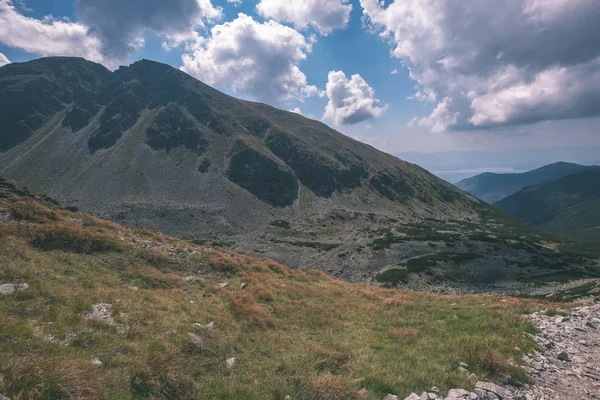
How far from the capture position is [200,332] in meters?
12.0

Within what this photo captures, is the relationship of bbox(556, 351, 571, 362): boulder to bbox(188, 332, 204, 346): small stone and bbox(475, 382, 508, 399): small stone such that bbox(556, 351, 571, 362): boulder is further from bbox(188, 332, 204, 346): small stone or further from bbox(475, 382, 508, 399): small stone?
bbox(188, 332, 204, 346): small stone

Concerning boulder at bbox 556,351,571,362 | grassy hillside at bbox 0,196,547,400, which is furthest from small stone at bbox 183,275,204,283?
boulder at bbox 556,351,571,362

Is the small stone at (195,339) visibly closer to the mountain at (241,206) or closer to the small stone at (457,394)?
the small stone at (457,394)

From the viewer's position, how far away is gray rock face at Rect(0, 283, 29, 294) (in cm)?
1187

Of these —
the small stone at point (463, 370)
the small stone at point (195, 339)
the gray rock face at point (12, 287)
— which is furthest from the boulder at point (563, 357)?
the gray rock face at point (12, 287)

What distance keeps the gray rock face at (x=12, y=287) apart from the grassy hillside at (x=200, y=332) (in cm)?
25

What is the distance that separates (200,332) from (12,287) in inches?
293

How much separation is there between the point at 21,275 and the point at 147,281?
17.5 feet

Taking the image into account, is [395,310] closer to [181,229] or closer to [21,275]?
[21,275]

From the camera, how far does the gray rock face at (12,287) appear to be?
11867mm

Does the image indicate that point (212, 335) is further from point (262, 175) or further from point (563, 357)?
point (262, 175)

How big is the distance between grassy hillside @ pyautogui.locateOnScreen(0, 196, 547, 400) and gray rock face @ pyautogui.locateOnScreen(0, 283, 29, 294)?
0.25 meters

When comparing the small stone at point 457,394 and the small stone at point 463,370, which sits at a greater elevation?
the small stone at point 457,394

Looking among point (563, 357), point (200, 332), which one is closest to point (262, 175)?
point (200, 332)
